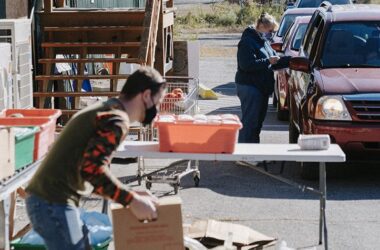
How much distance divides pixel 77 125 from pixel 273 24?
628cm

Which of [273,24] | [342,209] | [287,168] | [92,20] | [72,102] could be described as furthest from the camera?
[72,102]

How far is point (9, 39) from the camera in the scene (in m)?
9.96

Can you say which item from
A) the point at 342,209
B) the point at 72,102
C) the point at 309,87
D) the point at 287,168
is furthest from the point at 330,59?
the point at 72,102

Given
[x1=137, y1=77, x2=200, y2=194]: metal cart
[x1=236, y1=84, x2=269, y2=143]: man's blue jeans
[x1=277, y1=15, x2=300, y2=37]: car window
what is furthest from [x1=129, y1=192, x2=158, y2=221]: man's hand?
[x1=277, y1=15, x2=300, y2=37]: car window

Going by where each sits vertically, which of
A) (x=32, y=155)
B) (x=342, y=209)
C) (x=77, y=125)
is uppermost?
(x=77, y=125)

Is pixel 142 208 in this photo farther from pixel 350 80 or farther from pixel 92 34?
pixel 92 34

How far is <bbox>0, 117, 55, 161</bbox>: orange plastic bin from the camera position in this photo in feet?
23.7

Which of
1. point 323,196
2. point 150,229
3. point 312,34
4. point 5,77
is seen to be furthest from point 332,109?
point 150,229

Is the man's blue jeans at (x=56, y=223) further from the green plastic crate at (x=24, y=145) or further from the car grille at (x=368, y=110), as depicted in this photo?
the car grille at (x=368, y=110)

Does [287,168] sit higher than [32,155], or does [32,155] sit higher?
[32,155]

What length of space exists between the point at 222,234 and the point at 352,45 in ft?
14.5

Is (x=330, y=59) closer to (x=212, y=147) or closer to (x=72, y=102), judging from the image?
(x=212, y=147)

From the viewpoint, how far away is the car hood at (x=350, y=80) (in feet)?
33.3

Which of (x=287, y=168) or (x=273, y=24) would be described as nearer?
(x=273, y=24)
